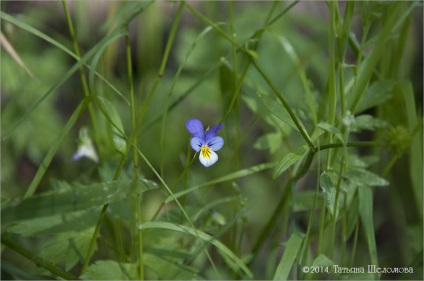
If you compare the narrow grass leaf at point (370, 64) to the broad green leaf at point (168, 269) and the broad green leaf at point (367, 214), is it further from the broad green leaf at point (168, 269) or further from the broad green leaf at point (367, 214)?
the broad green leaf at point (168, 269)

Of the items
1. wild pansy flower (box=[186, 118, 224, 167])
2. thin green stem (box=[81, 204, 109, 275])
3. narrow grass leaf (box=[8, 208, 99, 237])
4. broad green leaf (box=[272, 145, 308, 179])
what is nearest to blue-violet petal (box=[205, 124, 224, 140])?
wild pansy flower (box=[186, 118, 224, 167])

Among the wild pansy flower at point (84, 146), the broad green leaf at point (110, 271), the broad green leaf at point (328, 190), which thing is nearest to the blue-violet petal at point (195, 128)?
the broad green leaf at point (328, 190)

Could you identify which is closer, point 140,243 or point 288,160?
point 288,160

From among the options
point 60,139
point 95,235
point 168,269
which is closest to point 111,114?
point 60,139

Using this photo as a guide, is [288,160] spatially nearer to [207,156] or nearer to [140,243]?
[207,156]

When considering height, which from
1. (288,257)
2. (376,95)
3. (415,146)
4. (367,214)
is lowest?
(288,257)
